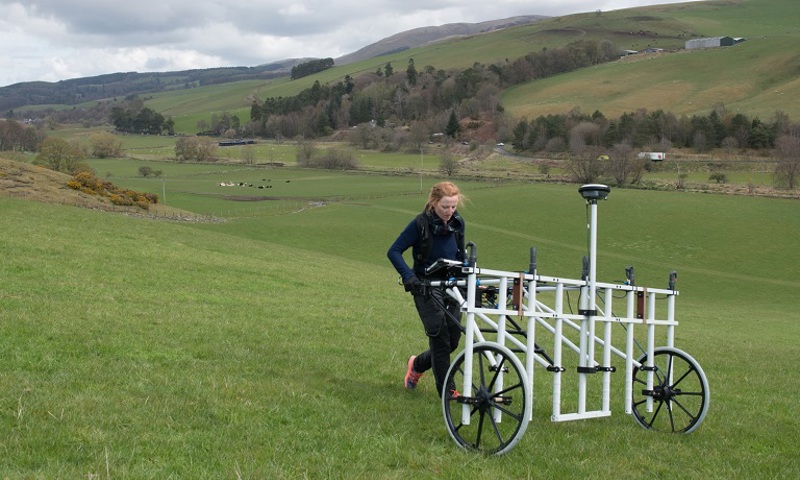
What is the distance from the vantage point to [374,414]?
9172 mm

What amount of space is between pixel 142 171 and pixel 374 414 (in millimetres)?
122245

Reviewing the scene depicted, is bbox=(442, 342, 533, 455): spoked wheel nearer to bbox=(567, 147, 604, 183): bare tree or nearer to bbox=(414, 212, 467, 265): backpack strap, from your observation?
bbox=(414, 212, 467, 265): backpack strap

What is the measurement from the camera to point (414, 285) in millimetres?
9445

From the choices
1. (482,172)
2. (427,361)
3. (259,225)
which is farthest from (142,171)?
(427,361)

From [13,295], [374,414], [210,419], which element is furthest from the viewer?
[13,295]

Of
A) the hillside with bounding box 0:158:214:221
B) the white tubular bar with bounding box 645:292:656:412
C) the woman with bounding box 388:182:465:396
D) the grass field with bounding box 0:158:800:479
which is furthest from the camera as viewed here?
the hillside with bounding box 0:158:214:221

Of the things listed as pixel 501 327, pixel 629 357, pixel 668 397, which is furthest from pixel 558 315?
pixel 668 397

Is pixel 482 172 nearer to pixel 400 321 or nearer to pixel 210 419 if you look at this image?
pixel 400 321

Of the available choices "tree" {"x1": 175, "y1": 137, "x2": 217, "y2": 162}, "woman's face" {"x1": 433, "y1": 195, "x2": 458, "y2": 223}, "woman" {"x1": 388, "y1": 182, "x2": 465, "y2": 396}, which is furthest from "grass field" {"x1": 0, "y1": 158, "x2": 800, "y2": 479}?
"tree" {"x1": 175, "y1": 137, "x2": 217, "y2": 162}

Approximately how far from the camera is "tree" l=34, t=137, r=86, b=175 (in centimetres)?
8782

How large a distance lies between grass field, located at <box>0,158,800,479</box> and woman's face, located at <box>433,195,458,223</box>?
239 centimetres

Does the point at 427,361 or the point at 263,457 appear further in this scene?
the point at 427,361

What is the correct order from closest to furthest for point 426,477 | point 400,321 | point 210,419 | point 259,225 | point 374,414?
point 426,477
point 210,419
point 374,414
point 400,321
point 259,225

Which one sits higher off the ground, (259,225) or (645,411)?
(645,411)
